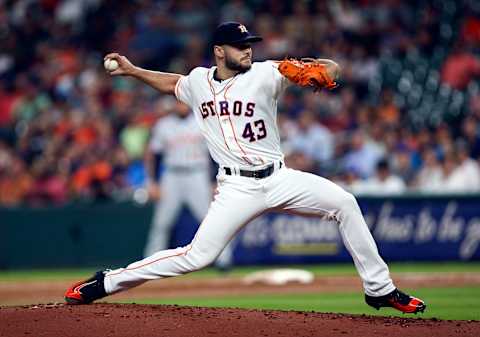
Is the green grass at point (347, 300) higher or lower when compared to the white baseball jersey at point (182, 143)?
lower

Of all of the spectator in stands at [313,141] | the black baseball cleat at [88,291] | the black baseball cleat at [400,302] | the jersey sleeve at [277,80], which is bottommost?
the black baseball cleat at [400,302]

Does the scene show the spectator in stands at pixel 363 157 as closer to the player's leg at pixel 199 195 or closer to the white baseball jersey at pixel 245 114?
the player's leg at pixel 199 195

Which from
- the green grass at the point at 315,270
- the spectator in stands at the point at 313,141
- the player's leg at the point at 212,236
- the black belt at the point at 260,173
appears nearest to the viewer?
the player's leg at the point at 212,236

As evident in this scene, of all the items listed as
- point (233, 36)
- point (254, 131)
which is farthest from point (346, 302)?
point (233, 36)

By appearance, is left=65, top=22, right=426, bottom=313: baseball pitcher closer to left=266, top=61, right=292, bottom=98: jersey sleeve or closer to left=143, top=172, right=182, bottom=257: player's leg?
left=266, top=61, right=292, bottom=98: jersey sleeve

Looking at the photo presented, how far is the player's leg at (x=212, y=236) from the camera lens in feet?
23.0

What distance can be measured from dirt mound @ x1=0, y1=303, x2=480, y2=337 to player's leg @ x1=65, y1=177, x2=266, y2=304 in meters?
0.29

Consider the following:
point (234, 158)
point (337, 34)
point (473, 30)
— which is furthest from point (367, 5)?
point (234, 158)

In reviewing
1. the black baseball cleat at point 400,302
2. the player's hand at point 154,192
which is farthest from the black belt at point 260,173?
the player's hand at point 154,192

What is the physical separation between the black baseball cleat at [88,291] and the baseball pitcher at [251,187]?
9cm

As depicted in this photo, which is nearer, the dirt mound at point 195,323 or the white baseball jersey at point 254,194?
the dirt mound at point 195,323

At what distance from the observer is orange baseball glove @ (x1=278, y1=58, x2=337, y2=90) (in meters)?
6.83

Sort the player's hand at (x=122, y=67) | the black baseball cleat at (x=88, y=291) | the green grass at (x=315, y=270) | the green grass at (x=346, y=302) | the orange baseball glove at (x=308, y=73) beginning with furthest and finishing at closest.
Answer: the green grass at (x=315, y=270) < the green grass at (x=346, y=302) < the player's hand at (x=122, y=67) < the black baseball cleat at (x=88, y=291) < the orange baseball glove at (x=308, y=73)

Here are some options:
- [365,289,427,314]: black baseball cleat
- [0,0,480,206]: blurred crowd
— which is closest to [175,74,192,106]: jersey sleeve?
[365,289,427,314]: black baseball cleat
